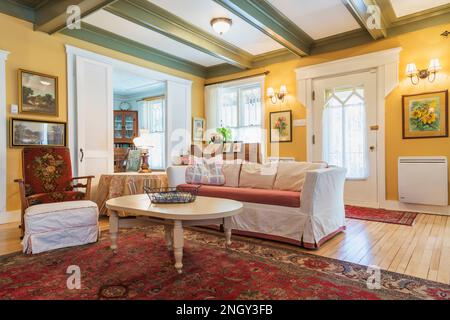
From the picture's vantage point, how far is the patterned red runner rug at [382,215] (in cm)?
353

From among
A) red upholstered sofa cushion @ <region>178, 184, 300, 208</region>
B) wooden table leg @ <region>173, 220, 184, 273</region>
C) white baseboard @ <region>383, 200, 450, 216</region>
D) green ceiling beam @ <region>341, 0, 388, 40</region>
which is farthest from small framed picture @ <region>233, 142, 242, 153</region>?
wooden table leg @ <region>173, 220, 184, 273</region>

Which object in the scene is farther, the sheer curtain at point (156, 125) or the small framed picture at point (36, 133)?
the sheer curtain at point (156, 125)

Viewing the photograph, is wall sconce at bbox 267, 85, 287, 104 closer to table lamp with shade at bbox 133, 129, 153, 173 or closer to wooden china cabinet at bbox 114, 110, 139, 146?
table lamp with shade at bbox 133, 129, 153, 173

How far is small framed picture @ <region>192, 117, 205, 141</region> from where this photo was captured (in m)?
6.20

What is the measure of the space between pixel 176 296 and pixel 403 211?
379 centimetres

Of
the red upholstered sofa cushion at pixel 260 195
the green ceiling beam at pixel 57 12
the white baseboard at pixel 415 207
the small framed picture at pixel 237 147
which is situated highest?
the green ceiling beam at pixel 57 12

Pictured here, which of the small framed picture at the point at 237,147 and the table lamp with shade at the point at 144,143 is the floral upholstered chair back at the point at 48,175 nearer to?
the table lamp with shade at the point at 144,143

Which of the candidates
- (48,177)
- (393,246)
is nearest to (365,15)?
(393,246)

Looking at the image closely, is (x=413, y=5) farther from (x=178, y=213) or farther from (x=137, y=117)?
(x=137, y=117)

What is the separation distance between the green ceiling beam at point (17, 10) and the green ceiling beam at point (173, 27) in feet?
3.84

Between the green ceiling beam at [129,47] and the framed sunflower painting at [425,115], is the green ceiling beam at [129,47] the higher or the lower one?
the higher one

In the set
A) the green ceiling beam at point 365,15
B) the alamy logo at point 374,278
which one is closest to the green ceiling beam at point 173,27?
the green ceiling beam at point 365,15

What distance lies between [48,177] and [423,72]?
16.6 feet

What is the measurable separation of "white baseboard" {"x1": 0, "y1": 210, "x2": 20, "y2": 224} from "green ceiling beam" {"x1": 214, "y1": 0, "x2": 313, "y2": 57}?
3.63 m
